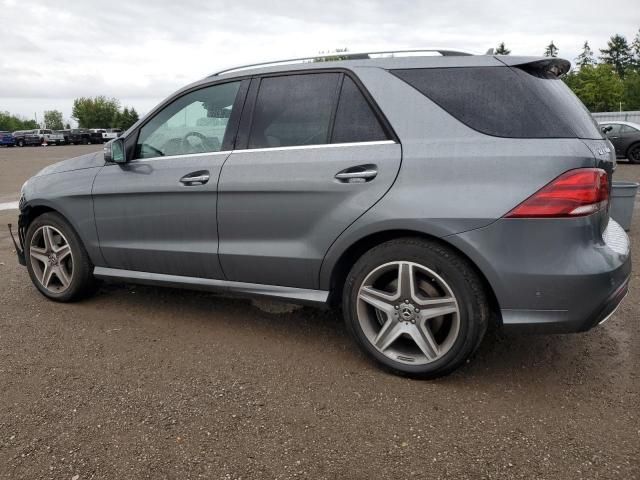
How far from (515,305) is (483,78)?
118 cm

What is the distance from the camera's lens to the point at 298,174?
130 inches

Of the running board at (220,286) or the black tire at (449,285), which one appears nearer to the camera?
the black tire at (449,285)

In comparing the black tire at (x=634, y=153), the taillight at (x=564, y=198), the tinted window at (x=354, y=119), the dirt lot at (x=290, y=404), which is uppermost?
the tinted window at (x=354, y=119)

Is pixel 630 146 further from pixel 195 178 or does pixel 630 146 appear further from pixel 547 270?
pixel 195 178

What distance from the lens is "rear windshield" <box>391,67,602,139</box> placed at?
2.86m

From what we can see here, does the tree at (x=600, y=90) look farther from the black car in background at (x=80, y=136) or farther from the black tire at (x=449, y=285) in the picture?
the black tire at (x=449, y=285)

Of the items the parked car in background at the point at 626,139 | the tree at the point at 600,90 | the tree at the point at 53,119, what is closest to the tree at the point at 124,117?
the tree at the point at 53,119

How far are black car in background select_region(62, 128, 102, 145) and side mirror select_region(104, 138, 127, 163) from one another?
55896 mm

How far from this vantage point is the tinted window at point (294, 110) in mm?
3383

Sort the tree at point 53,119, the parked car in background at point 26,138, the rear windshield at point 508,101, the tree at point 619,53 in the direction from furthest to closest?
1. the tree at point 53,119
2. the tree at point 619,53
3. the parked car in background at point 26,138
4. the rear windshield at point 508,101

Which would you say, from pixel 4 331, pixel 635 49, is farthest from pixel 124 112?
pixel 4 331

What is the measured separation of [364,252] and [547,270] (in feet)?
3.24

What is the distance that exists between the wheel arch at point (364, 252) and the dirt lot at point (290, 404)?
17.7 inches

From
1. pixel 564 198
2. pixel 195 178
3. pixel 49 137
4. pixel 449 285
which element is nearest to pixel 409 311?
pixel 449 285
